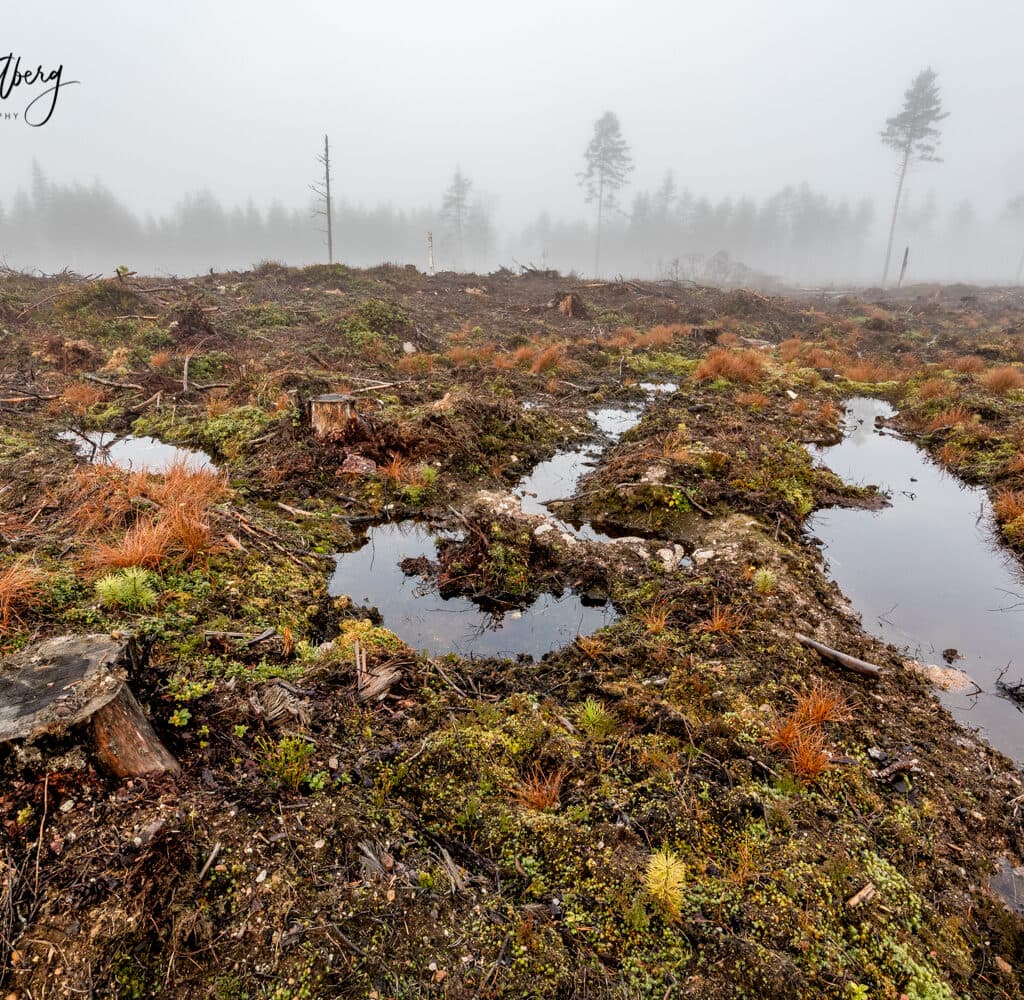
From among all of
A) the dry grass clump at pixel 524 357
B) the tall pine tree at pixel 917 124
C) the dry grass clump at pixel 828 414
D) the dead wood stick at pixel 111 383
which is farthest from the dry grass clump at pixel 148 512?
the tall pine tree at pixel 917 124

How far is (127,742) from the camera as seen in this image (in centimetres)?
246

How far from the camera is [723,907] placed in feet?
8.12

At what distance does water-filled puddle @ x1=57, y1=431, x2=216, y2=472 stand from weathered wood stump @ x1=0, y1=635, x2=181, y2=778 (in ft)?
18.9

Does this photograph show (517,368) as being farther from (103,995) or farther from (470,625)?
(103,995)

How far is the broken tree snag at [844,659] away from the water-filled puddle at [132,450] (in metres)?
8.25

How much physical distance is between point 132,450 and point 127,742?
8.34m

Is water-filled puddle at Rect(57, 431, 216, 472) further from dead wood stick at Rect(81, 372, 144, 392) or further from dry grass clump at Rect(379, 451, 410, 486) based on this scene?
dry grass clump at Rect(379, 451, 410, 486)

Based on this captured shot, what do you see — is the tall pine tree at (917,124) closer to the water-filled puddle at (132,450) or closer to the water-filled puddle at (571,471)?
the water-filled puddle at (571,471)

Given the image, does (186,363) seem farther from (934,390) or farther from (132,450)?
(934,390)

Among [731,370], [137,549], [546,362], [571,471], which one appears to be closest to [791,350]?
[731,370]

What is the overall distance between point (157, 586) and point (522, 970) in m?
3.93

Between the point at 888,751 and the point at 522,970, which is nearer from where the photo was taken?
the point at 522,970

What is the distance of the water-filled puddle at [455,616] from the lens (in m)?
4.86

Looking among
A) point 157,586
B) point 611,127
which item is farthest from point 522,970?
point 611,127
